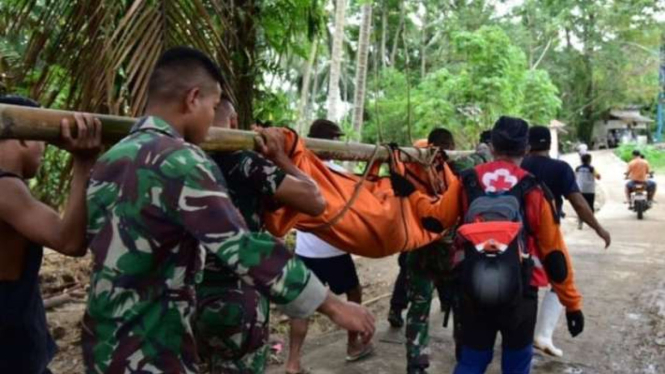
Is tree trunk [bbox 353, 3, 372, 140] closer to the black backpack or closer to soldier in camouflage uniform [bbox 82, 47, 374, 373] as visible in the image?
the black backpack

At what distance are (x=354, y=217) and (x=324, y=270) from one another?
4.72ft

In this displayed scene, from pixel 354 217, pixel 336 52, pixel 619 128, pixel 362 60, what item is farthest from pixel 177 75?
pixel 619 128

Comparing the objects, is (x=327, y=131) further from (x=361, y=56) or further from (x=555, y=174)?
(x=361, y=56)

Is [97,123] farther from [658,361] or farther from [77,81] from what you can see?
[658,361]

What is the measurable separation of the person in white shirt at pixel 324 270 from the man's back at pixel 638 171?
11.5 m

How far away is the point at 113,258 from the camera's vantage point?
1.86m

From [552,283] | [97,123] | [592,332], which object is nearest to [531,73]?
[592,332]

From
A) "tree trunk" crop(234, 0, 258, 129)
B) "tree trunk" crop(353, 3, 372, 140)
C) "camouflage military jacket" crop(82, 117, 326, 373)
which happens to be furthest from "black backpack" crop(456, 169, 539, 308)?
"tree trunk" crop(353, 3, 372, 140)

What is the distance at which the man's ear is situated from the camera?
1.99 metres

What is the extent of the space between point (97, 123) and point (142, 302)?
59cm

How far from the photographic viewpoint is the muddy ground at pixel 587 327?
16.2ft

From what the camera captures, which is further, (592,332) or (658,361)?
(592,332)

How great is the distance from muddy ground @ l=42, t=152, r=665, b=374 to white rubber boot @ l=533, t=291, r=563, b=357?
0.09 metres

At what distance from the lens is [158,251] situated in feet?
6.07
